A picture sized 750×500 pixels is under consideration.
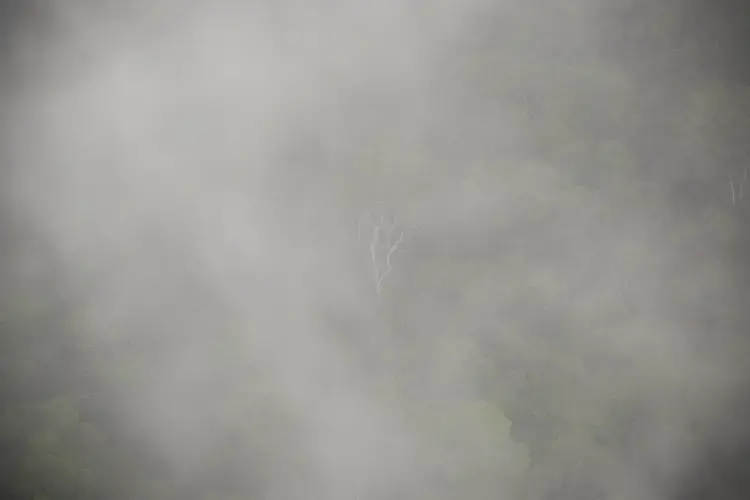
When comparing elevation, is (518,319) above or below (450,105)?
below

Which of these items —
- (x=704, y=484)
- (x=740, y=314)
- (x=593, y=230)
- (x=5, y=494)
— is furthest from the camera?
(x=593, y=230)

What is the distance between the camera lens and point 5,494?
Answer: 227 inches

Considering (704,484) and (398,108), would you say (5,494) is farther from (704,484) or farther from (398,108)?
(704,484)

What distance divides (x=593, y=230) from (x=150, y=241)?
21.3 ft

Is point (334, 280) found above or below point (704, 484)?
above

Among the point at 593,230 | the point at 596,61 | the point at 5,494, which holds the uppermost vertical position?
the point at 596,61

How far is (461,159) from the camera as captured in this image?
8.11m

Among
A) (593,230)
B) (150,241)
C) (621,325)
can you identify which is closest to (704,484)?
(621,325)

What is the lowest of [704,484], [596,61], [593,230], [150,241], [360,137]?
[704,484]

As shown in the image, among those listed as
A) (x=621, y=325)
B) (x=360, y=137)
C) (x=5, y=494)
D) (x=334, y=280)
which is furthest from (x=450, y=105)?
(x=5, y=494)

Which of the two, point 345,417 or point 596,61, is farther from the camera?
point 596,61

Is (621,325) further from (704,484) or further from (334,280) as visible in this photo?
(334,280)

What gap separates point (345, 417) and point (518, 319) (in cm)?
290

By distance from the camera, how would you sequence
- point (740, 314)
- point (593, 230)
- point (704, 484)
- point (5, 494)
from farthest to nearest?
point (593, 230)
point (740, 314)
point (704, 484)
point (5, 494)
